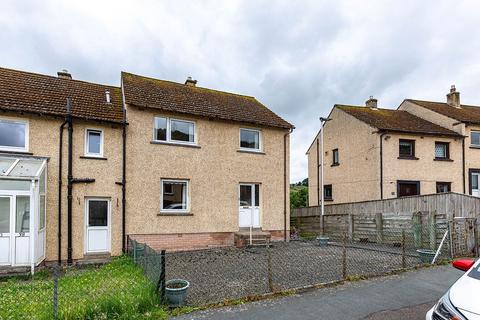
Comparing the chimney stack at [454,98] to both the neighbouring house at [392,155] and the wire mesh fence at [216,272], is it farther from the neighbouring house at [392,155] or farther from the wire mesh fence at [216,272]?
the wire mesh fence at [216,272]

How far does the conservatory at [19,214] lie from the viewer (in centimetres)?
1036

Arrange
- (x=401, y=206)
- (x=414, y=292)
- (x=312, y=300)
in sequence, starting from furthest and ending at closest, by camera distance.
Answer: (x=401, y=206)
(x=414, y=292)
(x=312, y=300)

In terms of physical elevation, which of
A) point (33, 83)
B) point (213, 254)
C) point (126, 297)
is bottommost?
point (213, 254)

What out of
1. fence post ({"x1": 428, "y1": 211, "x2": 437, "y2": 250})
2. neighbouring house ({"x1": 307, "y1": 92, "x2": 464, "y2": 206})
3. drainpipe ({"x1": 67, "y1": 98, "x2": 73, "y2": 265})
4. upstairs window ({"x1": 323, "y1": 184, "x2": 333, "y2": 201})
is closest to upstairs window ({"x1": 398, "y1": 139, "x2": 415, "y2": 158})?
neighbouring house ({"x1": 307, "y1": 92, "x2": 464, "y2": 206})

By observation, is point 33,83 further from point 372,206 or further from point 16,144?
point 372,206

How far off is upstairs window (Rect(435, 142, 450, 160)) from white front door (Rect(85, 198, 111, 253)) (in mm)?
19134

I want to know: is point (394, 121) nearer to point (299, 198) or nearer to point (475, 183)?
point (475, 183)

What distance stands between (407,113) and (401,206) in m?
11.0

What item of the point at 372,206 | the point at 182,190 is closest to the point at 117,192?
the point at 182,190

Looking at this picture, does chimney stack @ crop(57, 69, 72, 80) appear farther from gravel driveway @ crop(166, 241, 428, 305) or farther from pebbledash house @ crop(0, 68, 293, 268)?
gravel driveway @ crop(166, 241, 428, 305)

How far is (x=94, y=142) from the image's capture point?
43.0 feet

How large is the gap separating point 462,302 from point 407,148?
18328 mm

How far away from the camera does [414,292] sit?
7.39 m

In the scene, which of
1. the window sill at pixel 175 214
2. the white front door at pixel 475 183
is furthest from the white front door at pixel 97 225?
the white front door at pixel 475 183
